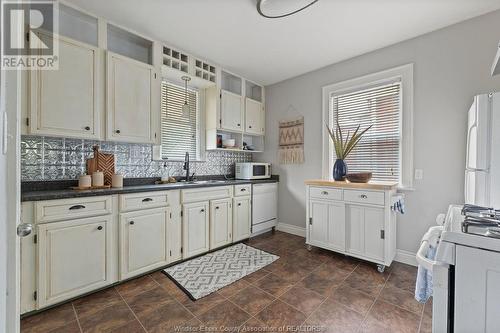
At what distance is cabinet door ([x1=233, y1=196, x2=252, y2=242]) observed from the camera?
124 inches

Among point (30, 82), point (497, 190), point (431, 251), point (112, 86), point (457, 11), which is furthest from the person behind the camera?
point (112, 86)

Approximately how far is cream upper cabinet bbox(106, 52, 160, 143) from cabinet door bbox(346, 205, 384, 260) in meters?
2.54

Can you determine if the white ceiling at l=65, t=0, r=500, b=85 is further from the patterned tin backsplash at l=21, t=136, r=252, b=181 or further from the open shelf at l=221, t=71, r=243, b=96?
the patterned tin backsplash at l=21, t=136, r=252, b=181

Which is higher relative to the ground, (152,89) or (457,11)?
(457,11)

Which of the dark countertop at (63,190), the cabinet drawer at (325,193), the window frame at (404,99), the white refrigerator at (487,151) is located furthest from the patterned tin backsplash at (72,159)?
the white refrigerator at (487,151)

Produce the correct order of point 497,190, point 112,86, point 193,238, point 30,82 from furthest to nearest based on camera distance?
point 193,238, point 112,86, point 30,82, point 497,190

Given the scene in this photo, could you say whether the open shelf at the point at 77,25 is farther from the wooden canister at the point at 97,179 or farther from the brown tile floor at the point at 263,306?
the brown tile floor at the point at 263,306

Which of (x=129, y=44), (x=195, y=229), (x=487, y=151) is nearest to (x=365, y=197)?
(x=487, y=151)

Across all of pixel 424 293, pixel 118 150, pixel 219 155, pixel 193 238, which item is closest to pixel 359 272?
pixel 424 293

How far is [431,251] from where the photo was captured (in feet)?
3.76

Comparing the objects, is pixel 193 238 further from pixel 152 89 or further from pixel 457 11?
pixel 457 11

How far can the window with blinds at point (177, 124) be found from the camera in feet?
10.1

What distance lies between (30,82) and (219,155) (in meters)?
2.39

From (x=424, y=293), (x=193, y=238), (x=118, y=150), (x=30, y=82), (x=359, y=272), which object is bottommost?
(x=359, y=272)
